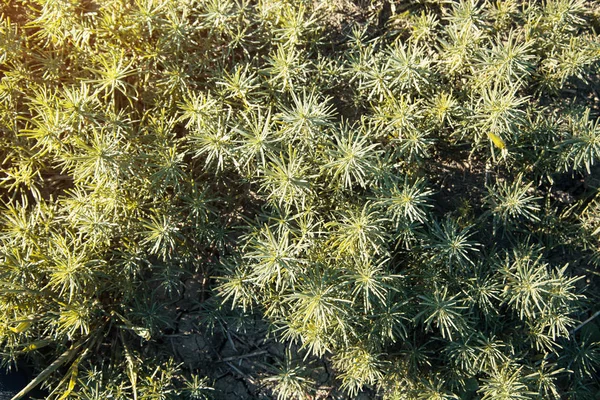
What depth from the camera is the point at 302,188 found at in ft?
7.60

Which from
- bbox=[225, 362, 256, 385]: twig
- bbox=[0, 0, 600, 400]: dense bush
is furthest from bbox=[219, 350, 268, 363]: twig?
bbox=[0, 0, 600, 400]: dense bush

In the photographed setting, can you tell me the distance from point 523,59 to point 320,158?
1013mm

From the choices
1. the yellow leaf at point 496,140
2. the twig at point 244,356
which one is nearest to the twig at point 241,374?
the twig at point 244,356

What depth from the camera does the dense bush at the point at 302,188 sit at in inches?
92.2

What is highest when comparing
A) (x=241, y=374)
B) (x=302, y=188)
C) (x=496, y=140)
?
(x=496, y=140)

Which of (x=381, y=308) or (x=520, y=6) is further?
(x=520, y=6)

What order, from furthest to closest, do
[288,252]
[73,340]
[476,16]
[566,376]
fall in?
[566,376], [73,340], [476,16], [288,252]

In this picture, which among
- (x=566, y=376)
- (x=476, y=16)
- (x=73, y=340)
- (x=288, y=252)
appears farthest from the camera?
(x=566, y=376)

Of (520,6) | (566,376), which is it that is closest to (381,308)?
(566,376)

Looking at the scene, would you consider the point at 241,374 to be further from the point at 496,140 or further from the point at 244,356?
the point at 496,140

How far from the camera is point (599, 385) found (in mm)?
2945

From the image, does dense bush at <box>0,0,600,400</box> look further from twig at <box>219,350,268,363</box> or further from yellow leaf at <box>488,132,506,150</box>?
twig at <box>219,350,268,363</box>

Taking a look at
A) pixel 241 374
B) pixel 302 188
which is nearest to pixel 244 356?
pixel 241 374

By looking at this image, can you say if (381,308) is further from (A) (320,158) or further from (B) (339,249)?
(A) (320,158)
